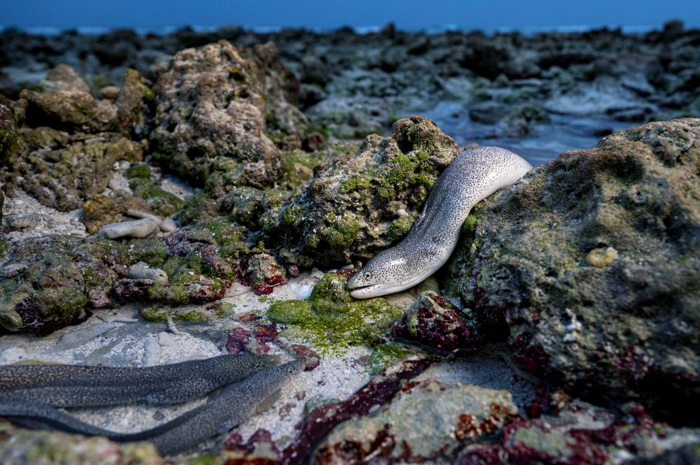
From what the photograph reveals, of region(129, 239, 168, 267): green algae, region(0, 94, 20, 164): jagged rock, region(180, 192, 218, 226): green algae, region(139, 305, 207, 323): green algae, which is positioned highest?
region(0, 94, 20, 164): jagged rock

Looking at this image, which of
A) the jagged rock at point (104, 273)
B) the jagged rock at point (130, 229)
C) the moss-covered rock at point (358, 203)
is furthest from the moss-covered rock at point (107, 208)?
the moss-covered rock at point (358, 203)

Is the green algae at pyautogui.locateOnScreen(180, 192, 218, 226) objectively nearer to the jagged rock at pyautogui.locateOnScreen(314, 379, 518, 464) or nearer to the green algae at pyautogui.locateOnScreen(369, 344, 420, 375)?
the green algae at pyautogui.locateOnScreen(369, 344, 420, 375)

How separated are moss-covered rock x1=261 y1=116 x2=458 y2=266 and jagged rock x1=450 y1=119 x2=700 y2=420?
3.42ft

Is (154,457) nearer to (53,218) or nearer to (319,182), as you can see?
(319,182)

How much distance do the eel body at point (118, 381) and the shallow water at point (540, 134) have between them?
24.2 feet

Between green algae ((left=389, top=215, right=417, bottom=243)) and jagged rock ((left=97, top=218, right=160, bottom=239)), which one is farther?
jagged rock ((left=97, top=218, right=160, bottom=239))

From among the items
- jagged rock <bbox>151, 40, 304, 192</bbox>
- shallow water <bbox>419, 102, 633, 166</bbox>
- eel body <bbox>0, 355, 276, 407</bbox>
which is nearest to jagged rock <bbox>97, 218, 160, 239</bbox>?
jagged rock <bbox>151, 40, 304, 192</bbox>

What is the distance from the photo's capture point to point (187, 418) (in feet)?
10.7

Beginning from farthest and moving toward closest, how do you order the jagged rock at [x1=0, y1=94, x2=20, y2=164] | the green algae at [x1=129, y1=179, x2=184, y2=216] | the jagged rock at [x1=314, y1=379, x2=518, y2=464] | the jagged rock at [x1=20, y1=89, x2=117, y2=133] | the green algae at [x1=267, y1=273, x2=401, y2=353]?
the jagged rock at [x1=20, y1=89, x2=117, y2=133], the green algae at [x1=129, y1=179, x2=184, y2=216], the jagged rock at [x1=0, y1=94, x2=20, y2=164], the green algae at [x1=267, y1=273, x2=401, y2=353], the jagged rock at [x1=314, y1=379, x2=518, y2=464]

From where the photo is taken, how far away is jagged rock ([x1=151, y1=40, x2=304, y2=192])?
6559mm

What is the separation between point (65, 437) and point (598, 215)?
3.91 m

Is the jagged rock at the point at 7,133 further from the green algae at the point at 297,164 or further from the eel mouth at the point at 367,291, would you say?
the eel mouth at the point at 367,291

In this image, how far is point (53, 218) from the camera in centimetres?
569

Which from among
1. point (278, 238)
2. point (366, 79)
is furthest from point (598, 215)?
point (366, 79)
